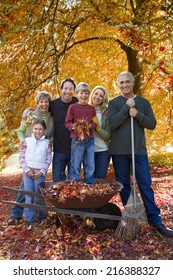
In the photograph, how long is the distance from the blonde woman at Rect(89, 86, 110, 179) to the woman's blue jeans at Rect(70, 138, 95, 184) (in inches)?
6.1

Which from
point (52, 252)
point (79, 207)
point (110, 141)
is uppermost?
point (110, 141)

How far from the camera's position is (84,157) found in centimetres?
509

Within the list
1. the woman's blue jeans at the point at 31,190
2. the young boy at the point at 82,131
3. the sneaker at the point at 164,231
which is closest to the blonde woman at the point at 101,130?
the young boy at the point at 82,131

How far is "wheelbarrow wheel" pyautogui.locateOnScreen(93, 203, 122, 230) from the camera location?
192 inches

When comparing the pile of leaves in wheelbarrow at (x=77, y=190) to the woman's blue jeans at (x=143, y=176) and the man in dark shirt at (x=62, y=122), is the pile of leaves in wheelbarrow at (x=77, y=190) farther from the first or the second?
the man in dark shirt at (x=62, y=122)

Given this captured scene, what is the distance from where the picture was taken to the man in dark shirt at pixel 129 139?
484 cm

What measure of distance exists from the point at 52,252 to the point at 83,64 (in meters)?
7.50

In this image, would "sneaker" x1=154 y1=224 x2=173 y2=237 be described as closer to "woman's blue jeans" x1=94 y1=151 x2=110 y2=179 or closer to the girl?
"woman's blue jeans" x1=94 y1=151 x2=110 y2=179

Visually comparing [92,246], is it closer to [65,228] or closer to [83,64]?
[65,228]

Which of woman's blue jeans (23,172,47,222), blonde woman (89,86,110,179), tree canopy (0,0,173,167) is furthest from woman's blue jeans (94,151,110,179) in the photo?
tree canopy (0,0,173,167)

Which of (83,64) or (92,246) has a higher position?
(83,64)

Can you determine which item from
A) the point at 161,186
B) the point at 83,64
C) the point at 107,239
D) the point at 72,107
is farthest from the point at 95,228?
the point at 83,64

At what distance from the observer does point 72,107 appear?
16.2ft
